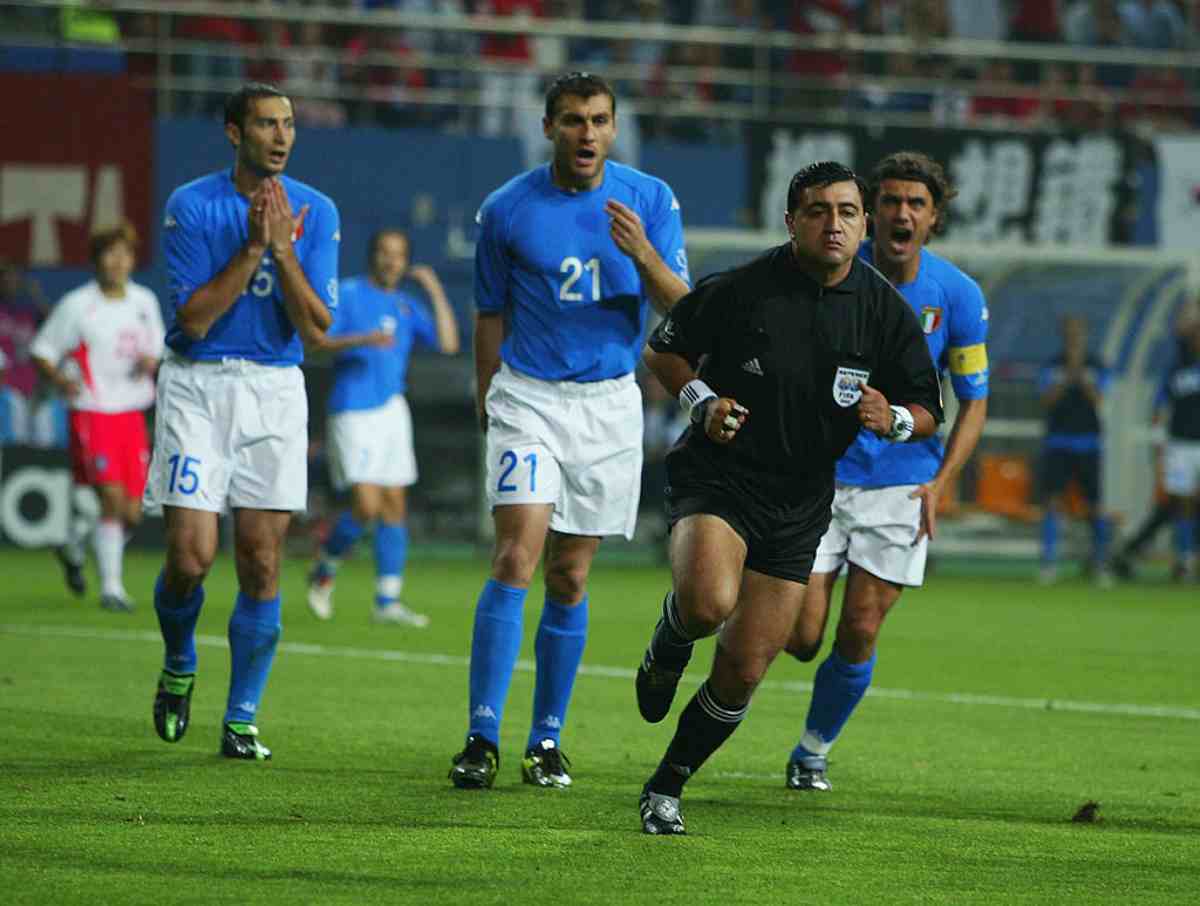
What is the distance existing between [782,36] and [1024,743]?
15.6m

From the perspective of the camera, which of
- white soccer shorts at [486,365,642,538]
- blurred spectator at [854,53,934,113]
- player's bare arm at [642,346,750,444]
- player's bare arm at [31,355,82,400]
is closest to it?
player's bare arm at [642,346,750,444]

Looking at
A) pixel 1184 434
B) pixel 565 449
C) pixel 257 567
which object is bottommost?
pixel 1184 434

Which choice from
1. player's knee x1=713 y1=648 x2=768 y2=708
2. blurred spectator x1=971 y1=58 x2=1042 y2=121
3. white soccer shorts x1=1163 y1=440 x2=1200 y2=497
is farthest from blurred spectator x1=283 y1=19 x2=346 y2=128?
player's knee x1=713 y1=648 x2=768 y2=708

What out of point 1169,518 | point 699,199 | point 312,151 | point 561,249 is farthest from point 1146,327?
point 561,249

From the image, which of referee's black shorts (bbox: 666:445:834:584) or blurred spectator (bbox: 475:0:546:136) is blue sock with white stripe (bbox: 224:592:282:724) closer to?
referee's black shorts (bbox: 666:445:834:584)

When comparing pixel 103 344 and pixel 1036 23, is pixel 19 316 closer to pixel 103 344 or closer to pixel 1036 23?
pixel 103 344

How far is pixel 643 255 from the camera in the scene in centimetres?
763

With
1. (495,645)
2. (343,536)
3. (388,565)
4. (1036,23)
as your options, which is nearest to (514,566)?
(495,645)

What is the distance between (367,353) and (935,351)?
7693 mm

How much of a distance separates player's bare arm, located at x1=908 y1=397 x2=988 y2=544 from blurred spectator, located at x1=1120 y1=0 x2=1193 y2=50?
1937 centimetres

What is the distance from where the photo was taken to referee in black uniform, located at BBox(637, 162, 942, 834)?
22.0 ft

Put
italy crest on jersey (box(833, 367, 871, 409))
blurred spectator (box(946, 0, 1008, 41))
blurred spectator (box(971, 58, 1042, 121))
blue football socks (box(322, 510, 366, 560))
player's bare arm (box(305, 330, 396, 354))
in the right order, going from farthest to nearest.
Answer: blurred spectator (box(946, 0, 1008, 41)) < blurred spectator (box(971, 58, 1042, 121)) < blue football socks (box(322, 510, 366, 560)) < player's bare arm (box(305, 330, 396, 354)) < italy crest on jersey (box(833, 367, 871, 409))

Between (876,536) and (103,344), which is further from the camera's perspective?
(103,344)

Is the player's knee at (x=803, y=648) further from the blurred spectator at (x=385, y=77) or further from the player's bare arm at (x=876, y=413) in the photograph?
the blurred spectator at (x=385, y=77)
